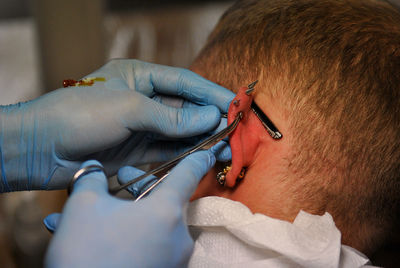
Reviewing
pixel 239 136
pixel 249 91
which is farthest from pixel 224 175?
pixel 249 91

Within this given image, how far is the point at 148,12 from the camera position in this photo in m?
2.66

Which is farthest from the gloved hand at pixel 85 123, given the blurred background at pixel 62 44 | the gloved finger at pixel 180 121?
the blurred background at pixel 62 44

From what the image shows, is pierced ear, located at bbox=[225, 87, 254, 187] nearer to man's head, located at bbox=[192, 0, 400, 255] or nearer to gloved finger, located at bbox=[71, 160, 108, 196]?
man's head, located at bbox=[192, 0, 400, 255]

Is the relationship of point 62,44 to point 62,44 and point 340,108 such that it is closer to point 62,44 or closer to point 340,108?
point 62,44

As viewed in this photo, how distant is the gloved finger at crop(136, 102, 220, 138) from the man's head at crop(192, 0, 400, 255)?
0.15 meters

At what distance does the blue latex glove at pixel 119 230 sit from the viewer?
0.68 meters

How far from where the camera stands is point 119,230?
0.71 m

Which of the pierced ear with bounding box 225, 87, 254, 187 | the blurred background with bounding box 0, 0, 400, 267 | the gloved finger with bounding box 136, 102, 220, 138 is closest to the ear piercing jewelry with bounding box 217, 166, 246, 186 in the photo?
the pierced ear with bounding box 225, 87, 254, 187

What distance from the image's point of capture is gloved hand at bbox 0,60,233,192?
0.99 m

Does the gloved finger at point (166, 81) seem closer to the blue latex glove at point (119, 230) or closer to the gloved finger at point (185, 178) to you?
the gloved finger at point (185, 178)

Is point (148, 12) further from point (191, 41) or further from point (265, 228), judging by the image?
point (265, 228)

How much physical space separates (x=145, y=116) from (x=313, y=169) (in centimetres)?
46

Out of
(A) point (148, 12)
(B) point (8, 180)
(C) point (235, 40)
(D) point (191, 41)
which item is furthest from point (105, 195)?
(A) point (148, 12)

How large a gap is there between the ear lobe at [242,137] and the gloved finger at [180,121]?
3.7 inches
